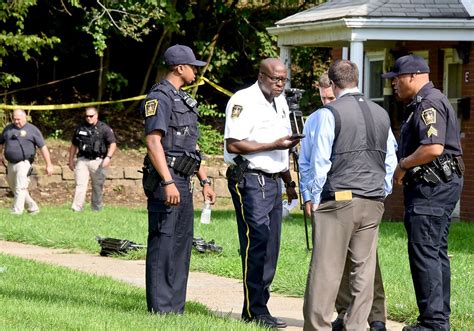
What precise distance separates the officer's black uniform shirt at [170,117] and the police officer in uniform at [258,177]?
298 mm

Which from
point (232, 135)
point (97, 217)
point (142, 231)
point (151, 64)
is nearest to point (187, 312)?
point (232, 135)

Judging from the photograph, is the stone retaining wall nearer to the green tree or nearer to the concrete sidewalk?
the green tree

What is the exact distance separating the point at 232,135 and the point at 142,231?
26.0ft

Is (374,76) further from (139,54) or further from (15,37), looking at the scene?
(139,54)

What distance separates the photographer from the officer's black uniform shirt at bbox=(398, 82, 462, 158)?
877 centimetres

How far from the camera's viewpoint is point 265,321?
30.2 feet

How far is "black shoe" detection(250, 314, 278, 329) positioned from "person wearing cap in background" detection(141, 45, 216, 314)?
630 millimetres

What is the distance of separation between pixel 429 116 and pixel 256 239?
1629mm

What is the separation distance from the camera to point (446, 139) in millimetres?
8969

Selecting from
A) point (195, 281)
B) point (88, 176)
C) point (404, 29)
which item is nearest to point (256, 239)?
point (195, 281)

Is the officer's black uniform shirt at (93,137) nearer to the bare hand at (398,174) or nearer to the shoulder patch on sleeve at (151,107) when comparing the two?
the shoulder patch on sleeve at (151,107)

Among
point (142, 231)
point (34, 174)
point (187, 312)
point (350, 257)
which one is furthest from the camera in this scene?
point (34, 174)

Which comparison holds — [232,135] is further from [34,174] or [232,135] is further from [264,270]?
[34,174]

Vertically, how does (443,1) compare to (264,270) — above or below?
above
